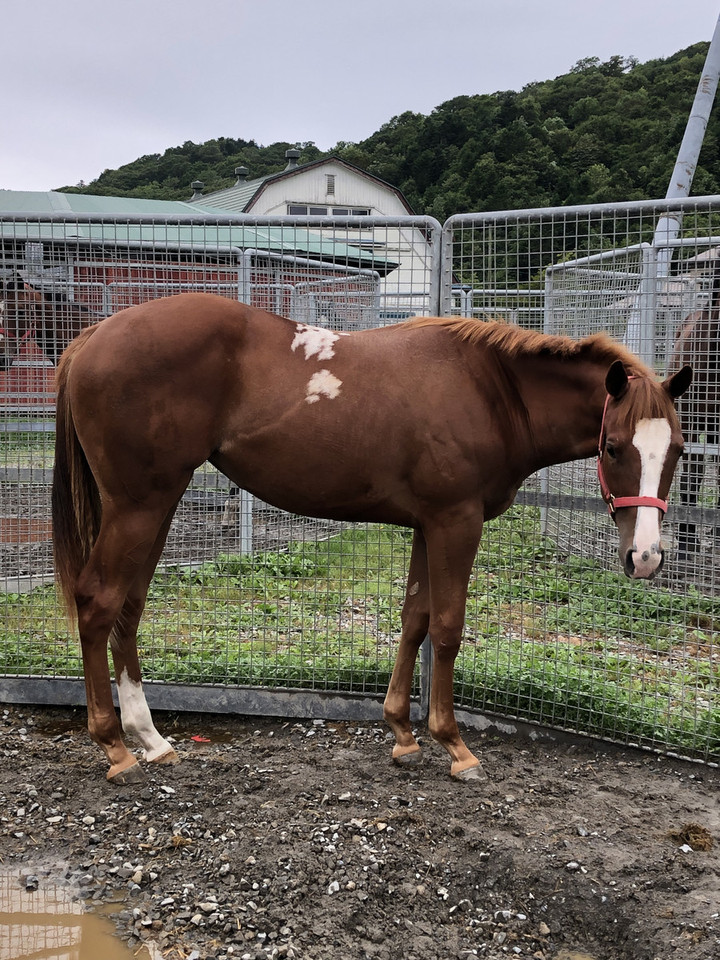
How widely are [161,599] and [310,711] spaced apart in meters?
1.38

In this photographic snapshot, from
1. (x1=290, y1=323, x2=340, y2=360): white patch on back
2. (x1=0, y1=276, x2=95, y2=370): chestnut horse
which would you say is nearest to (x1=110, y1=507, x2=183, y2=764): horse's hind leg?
(x1=290, y1=323, x2=340, y2=360): white patch on back

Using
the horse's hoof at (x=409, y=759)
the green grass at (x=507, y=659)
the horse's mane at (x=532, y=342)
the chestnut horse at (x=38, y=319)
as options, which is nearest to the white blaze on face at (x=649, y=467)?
the horse's mane at (x=532, y=342)

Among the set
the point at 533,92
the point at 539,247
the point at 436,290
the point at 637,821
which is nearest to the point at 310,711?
the point at 637,821

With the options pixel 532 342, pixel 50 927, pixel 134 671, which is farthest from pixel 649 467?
pixel 50 927

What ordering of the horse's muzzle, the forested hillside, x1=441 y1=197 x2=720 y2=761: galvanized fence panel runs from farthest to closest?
the forested hillside
x1=441 y1=197 x2=720 y2=761: galvanized fence panel
the horse's muzzle

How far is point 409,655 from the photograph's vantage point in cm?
353

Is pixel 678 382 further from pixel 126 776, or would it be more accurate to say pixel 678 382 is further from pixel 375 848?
pixel 126 776

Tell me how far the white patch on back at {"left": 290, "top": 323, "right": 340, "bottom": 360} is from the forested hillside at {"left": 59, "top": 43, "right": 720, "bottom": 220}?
1747cm

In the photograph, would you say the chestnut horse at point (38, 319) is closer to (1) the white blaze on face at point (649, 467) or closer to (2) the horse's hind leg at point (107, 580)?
(2) the horse's hind leg at point (107, 580)

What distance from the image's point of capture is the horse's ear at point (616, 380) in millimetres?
2727

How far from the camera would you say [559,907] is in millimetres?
2514

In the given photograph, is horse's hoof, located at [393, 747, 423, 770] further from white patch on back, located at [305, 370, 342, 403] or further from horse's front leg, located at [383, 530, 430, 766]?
white patch on back, located at [305, 370, 342, 403]

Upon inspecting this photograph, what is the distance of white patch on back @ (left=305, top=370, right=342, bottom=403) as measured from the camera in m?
3.15

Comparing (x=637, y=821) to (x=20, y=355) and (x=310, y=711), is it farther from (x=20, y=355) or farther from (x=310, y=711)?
(x=20, y=355)
